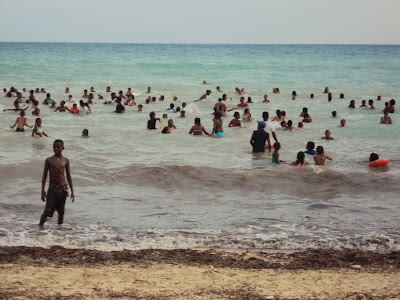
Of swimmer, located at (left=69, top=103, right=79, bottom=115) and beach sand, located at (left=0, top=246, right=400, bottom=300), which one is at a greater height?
swimmer, located at (left=69, top=103, right=79, bottom=115)

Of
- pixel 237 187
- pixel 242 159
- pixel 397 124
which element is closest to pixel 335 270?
pixel 237 187

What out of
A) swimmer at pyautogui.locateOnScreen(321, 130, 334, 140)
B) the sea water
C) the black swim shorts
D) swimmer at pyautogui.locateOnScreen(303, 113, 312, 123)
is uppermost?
swimmer at pyautogui.locateOnScreen(303, 113, 312, 123)

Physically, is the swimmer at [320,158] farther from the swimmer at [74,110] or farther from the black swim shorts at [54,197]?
the swimmer at [74,110]

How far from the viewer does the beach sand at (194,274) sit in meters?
5.78

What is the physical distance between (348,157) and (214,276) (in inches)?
396

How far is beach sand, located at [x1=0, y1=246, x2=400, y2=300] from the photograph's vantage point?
5777 millimetres

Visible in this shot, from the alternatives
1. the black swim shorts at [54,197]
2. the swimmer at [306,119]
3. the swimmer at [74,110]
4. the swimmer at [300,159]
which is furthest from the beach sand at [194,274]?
the swimmer at [74,110]

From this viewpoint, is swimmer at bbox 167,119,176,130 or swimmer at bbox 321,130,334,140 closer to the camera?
swimmer at bbox 321,130,334,140

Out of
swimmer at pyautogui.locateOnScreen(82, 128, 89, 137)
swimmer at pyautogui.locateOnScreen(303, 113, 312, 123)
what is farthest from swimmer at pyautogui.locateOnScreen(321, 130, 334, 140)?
swimmer at pyautogui.locateOnScreen(82, 128, 89, 137)

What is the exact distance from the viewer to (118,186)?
11.6 meters

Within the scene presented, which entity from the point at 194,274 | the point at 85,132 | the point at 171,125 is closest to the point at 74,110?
the point at 85,132

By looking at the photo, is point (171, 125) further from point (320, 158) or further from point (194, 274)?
point (194, 274)

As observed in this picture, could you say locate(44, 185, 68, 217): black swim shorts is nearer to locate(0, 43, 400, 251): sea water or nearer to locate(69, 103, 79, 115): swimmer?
locate(0, 43, 400, 251): sea water

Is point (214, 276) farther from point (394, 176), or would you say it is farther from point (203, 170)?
point (394, 176)
